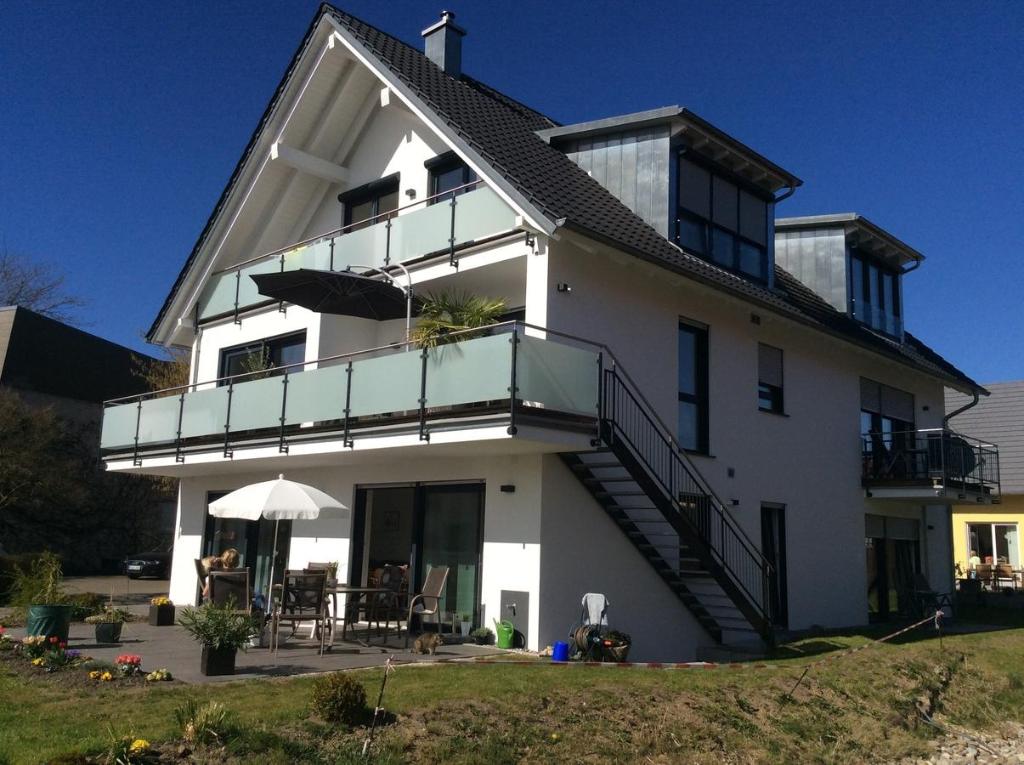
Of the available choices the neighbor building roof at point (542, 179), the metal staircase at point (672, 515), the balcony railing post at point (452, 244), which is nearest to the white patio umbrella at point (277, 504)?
the metal staircase at point (672, 515)

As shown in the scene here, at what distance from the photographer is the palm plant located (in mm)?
13625

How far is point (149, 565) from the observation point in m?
33.0

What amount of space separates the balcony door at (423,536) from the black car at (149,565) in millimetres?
18907

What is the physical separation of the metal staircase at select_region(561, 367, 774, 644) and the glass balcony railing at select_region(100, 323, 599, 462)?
2.86ft

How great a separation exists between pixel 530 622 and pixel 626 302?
510 cm

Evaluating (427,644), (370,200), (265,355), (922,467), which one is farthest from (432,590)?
(922,467)

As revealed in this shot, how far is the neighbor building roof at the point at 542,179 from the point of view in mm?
14031

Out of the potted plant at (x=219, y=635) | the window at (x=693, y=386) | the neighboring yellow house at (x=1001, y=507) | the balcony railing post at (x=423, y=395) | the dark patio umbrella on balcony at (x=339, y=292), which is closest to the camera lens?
the potted plant at (x=219, y=635)

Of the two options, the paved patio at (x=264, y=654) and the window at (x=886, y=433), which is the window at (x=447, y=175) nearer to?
the paved patio at (x=264, y=654)

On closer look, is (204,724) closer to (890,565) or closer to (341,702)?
(341,702)

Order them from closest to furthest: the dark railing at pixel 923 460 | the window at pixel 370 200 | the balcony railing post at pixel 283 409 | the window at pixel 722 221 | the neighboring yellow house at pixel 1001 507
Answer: the balcony railing post at pixel 283 409 → the window at pixel 722 221 → the window at pixel 370 200 → the dark railing at pixel 923 460 → the neighboring yellow house at pixel 1001 507

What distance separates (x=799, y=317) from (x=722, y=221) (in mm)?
2468

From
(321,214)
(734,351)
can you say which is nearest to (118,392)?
(321,214)

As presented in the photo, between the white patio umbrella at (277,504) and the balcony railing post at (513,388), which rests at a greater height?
the balcony railing post at (513,388)
